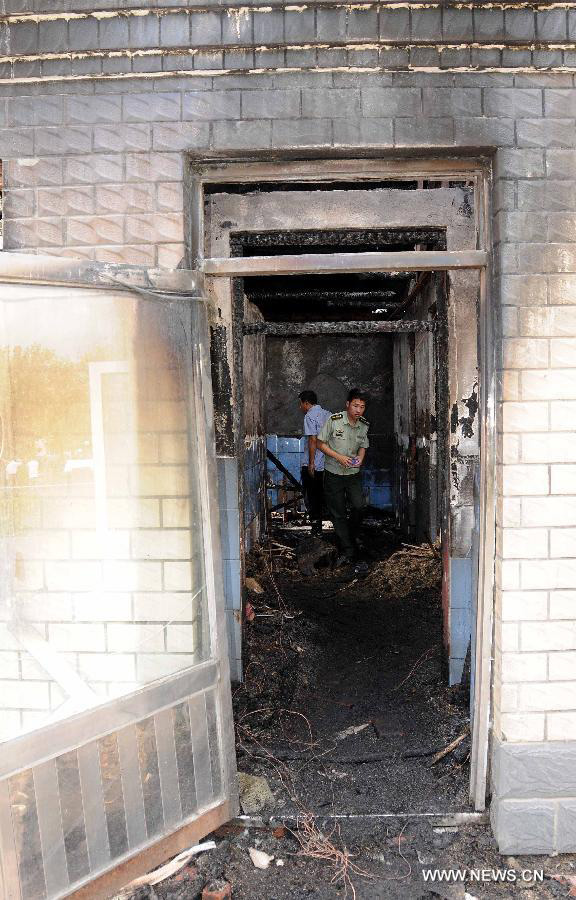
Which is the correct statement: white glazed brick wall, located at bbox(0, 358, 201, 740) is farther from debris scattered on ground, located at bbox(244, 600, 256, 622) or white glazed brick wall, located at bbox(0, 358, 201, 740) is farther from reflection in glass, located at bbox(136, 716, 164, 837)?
debris scattered on ground, located at bbox(244, 600, 256, 622)

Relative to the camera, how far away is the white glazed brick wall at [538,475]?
2.98 metres

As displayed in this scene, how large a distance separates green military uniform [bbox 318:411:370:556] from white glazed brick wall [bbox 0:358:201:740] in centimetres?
506

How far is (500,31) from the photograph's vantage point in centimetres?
296

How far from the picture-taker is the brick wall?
2971 millimetres

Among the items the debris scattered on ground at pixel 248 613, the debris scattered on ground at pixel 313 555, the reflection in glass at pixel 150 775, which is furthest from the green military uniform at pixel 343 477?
the reflection in glass at pixel 150 775

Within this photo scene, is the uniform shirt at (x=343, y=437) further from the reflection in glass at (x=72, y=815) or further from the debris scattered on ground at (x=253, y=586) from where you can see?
the reflection in glass at (x=72, y=815)

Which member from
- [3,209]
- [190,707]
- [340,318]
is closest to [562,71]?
[3,209]

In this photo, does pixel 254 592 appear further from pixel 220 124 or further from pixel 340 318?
pixel 340 318

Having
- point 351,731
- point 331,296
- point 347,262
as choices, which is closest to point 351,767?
point 351,731

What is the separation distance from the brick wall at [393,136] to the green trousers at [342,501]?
16.9 feet

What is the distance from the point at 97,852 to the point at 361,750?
5.81 feet

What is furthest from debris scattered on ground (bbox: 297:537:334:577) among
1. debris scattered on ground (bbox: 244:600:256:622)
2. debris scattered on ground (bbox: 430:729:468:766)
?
debris scattered on ground (bbox: 430:729:468:766)

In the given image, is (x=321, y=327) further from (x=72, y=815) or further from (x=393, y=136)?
(x=72, y=815)

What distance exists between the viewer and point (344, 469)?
8195mm
